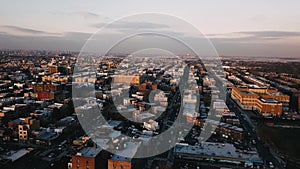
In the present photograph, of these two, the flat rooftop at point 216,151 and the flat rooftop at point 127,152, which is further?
the flat rooftop at point 216,151

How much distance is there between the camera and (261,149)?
4.30 metres

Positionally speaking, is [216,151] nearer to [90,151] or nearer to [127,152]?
[127,152]

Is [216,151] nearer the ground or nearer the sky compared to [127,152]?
nearer the ground

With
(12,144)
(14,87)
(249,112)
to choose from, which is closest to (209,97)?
(249,112)

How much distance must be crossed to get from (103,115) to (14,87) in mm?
4341

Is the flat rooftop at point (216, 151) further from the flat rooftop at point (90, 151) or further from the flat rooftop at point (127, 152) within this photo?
the flat rooftop at point (90, 151)

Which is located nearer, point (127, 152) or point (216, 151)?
point (127, 152)

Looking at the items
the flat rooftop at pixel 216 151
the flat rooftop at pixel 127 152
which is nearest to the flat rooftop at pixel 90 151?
the flat rooftop at pixel 127 152

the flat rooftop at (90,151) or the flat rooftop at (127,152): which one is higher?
the flat rooftop at (90,151)

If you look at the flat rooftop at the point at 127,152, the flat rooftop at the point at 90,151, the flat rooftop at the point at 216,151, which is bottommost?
the flat rooftop at the point at 216,151

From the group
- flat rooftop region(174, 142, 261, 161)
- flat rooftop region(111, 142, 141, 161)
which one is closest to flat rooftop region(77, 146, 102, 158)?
flat rooftop region(111, 142, 141, 161)

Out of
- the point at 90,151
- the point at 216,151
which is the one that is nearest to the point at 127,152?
Answer: the point at 90,151

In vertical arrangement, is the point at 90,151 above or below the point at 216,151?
above

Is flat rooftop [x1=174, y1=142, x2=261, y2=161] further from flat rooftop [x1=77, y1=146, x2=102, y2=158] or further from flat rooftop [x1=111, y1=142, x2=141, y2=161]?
flat rooftop [x1=77, y1=146, x2=102, y2=158]
